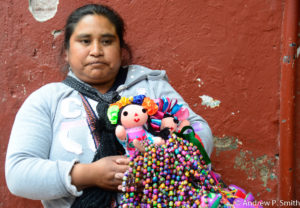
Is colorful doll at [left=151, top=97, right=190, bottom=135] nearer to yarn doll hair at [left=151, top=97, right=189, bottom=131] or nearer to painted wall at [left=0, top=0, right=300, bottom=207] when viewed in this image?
yarn doll hair at [left=151, top=97, right=189, bottom=131]

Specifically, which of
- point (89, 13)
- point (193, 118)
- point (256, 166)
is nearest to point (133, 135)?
point (193, 118)

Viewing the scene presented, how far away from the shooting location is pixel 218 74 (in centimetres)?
197

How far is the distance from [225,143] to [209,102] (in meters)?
0.28

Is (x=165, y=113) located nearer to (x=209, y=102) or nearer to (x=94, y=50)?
(x=94, y=50)

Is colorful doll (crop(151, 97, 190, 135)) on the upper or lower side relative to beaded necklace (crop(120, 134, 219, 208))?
upper

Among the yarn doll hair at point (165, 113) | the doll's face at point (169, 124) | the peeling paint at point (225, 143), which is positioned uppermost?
the yarn doll hair at point (165, 113)

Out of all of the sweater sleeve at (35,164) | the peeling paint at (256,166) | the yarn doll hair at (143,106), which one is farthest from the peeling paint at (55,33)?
the peeling paint at (256,166)

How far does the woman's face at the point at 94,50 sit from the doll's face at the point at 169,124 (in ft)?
1.63

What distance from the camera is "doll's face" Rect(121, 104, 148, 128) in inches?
48.5

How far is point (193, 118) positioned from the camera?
1613 millimetres

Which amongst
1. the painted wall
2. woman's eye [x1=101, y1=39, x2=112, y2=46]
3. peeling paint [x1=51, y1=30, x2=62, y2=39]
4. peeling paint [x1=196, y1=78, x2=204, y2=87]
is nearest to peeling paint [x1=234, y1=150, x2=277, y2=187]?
the painted wall

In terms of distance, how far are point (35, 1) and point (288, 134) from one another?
70.8 inches

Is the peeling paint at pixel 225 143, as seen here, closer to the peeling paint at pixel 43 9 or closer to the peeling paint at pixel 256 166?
the peeling paint at pixel 256 166

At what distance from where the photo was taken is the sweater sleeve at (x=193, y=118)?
1.53 meters
